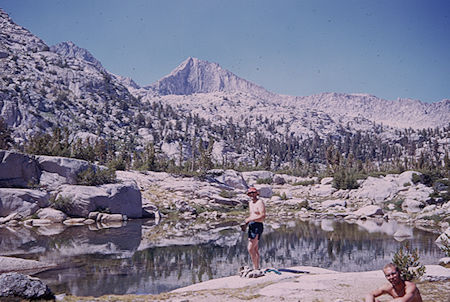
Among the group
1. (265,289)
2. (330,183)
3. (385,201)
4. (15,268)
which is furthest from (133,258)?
(330,183)

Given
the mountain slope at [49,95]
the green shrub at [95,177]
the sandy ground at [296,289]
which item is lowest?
the sandy ground at [296,289]

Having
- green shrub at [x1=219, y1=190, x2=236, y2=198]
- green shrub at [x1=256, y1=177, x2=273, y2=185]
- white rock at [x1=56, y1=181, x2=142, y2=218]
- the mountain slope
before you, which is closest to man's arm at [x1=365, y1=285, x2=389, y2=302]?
white rock at [x1=56, y1=181, x2=142, y2=218]

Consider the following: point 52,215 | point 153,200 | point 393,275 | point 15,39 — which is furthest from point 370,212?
point 15,39

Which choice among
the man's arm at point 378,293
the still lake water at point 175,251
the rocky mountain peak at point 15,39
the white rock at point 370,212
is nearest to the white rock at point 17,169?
the still lake water at point 175,251

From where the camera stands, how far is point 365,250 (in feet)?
56.9

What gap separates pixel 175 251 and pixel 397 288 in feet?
41.4

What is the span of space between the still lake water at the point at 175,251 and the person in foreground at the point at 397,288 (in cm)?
648

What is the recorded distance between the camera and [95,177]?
100 feet

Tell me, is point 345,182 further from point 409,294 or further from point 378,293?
point 409,294

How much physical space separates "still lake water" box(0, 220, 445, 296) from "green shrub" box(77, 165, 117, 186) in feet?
21.6

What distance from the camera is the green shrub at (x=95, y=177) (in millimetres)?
30016

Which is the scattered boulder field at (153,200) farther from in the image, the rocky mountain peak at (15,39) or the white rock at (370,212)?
the rocky mountain peak at (15,39)

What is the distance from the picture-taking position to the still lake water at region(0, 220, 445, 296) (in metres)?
11.2

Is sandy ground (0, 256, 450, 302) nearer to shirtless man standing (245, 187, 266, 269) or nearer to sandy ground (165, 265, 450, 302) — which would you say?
sandy ground (165, 265, 450, 302)
